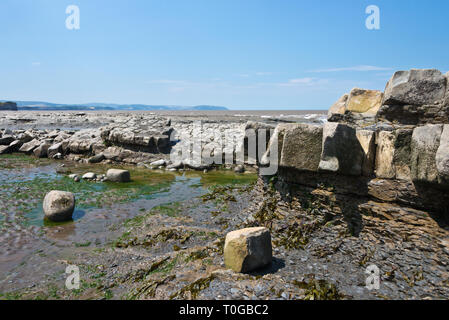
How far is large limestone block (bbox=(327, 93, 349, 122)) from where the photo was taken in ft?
23.2

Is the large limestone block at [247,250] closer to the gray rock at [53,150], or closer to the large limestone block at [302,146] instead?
the large limestone block at [302,146]

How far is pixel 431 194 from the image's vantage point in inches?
185

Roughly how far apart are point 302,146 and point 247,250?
2.42m

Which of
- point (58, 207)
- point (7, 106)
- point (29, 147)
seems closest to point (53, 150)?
point (29, 147)

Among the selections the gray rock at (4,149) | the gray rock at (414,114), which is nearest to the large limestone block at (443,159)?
the gray rock at (414,114)

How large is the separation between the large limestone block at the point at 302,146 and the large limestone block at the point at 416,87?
57.0 inches

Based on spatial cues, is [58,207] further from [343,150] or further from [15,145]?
[15,145]

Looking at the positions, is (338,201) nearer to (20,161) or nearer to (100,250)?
(100,250)

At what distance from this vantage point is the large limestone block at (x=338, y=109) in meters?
7.07

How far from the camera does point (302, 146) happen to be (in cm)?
599

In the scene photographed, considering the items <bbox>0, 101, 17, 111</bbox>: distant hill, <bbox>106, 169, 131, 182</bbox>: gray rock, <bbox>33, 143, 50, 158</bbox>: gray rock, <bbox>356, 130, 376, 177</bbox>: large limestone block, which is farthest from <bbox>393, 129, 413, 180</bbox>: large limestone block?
<bbox>0, 101, 17, 111</bbox>: distant hill
